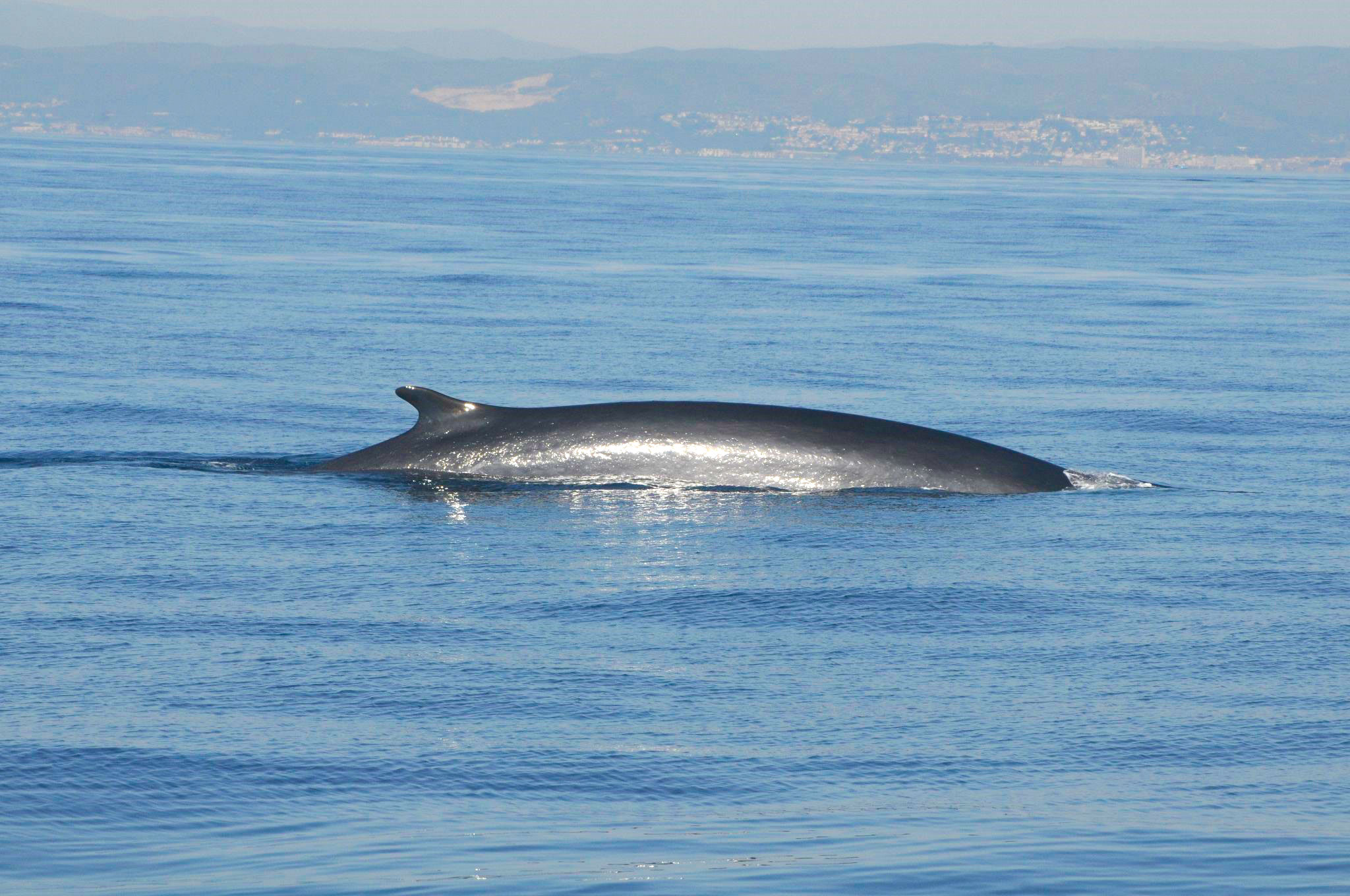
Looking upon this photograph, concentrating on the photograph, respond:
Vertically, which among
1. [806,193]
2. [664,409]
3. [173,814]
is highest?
[806,193]

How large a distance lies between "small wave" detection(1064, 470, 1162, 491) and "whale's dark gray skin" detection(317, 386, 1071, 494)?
1.24 feet

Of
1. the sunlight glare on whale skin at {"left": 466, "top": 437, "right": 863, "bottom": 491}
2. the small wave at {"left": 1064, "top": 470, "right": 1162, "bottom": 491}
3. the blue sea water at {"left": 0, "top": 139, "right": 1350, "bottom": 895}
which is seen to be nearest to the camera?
the blue sea water at {"left": 0, "top": 139, "right": 1350, "bottom": 895}

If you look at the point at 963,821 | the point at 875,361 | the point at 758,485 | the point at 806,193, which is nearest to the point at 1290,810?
the point at 963,821

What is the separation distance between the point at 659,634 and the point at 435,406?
389 cm

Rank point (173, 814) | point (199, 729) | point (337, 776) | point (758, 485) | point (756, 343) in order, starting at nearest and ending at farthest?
point (173, 814), point (337, 776), point (199, 729), point (758, 485), point (756, 343)

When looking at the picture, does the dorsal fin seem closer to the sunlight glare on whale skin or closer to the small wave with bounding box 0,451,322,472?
the sunlight glare on whale skin

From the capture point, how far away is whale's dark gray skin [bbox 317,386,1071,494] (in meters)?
11.5

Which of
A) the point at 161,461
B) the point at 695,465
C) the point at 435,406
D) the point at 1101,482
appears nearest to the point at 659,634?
the point at 695,465

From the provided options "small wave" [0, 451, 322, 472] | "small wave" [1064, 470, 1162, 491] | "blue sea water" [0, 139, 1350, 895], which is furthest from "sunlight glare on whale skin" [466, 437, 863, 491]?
"small wave" [0, 451, 322, 472]

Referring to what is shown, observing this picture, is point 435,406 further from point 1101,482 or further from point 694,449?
point 1101,482

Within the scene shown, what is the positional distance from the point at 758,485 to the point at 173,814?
623cm

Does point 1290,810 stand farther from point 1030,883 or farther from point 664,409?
point 664,409

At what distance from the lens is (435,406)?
38.0 feet

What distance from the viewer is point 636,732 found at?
6.55 meters
